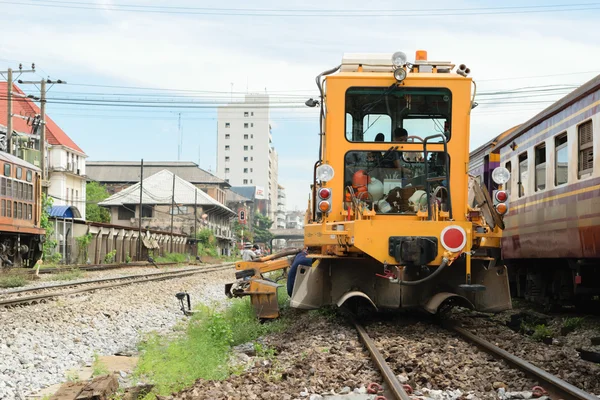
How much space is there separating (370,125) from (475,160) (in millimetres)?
7107

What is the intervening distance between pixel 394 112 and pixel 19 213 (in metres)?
18.4

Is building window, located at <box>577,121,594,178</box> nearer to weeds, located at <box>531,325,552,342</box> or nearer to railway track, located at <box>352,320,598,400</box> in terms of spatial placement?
weeds, located at <box>531,325,552,342</box>

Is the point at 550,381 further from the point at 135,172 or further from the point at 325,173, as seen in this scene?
the point at 135,172

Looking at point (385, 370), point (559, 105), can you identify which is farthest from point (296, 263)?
point (385, 370)

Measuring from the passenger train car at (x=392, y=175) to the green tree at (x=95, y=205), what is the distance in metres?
69.3

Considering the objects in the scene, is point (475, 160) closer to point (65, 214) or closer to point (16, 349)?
point (16, 349)

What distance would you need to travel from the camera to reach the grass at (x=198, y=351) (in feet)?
22.1

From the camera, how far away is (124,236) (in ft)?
142

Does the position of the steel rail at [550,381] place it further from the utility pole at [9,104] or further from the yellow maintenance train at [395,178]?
the utility pole at [9,104]

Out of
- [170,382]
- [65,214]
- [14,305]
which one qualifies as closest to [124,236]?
[65,214]

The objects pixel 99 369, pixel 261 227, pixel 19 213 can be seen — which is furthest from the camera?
pixel 261 227

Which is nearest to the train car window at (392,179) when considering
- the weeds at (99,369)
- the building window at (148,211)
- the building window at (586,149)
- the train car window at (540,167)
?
the building window at (586,149)

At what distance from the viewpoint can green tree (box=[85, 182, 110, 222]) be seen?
7988cm

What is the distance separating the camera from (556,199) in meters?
10.2
